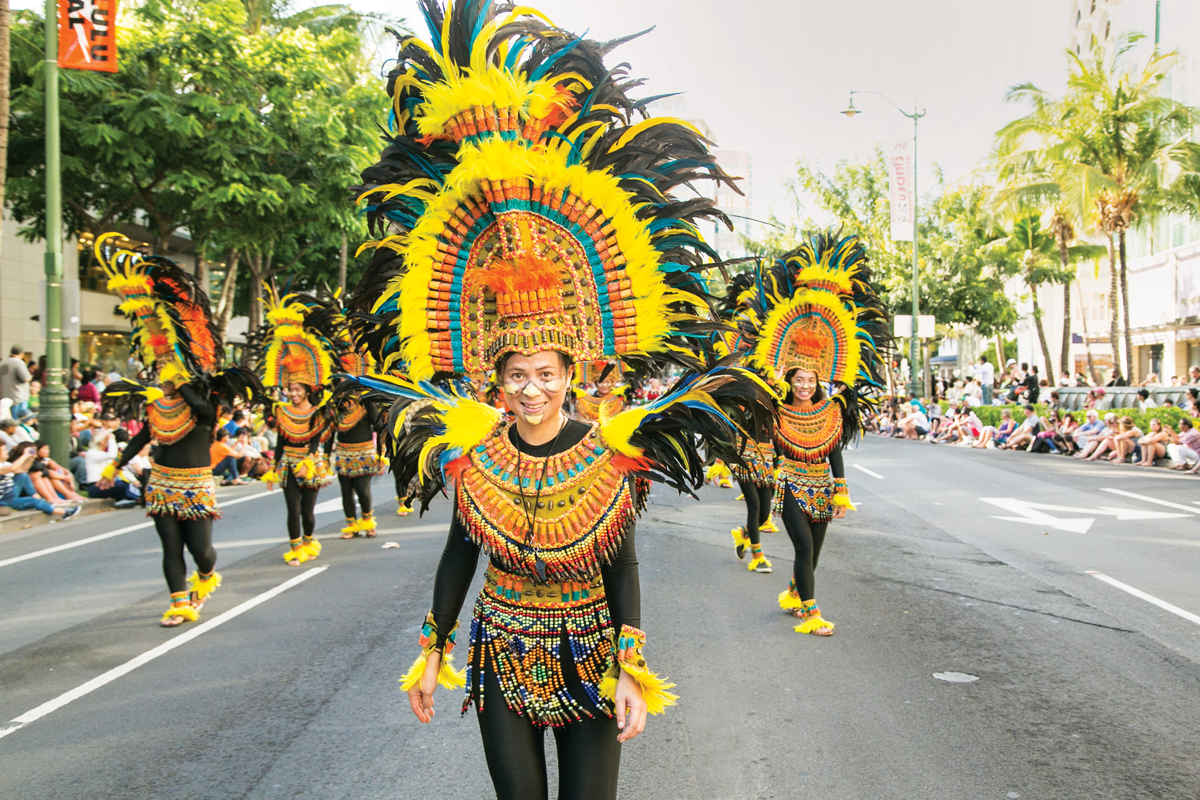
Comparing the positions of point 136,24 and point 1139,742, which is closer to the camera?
point 1139,742

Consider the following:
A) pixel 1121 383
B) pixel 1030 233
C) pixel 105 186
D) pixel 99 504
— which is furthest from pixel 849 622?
pixel 1030 233

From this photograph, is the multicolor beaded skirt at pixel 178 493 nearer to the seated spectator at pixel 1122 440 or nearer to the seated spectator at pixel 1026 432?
the seated spectator at pixel 1122 440

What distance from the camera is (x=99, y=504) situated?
14055 mm

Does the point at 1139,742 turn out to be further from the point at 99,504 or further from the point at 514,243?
the point at 99,504

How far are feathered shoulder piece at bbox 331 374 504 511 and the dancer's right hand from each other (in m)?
0.53

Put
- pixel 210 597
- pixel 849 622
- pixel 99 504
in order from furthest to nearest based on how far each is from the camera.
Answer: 1. pixel 99 504
2. pixel 210 597
3. pixel 849 622

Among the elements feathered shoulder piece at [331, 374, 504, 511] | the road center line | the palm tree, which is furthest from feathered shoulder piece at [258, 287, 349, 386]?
the palm tree

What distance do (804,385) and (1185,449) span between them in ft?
44.6

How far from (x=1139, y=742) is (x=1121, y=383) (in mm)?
24138

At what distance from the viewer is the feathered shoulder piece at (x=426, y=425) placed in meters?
3.13

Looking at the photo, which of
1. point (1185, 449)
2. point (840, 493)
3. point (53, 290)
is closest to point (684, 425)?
point (840, 493)

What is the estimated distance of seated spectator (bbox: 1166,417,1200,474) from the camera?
1678 cm

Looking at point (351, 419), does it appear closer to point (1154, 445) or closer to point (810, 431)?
point (810, 431)

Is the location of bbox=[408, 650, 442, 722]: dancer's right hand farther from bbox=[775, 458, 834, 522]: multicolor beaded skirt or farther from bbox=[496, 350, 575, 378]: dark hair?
bbox=[775, 458, 834, 522]: multicolor beaded skirt
